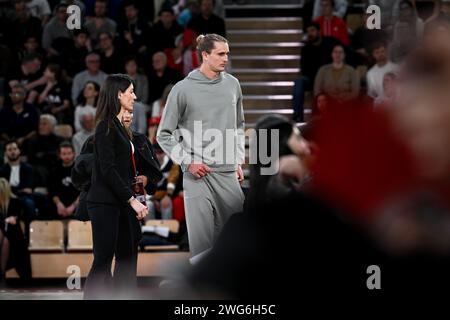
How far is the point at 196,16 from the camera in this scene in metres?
9.97

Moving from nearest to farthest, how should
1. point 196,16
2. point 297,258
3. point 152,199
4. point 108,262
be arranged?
point 297,258, point 108,262, point 152,199, point 196,16

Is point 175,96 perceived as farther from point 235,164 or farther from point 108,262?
point 108,262

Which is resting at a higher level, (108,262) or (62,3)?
(62,3)

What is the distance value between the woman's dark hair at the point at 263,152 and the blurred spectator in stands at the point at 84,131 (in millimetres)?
6976

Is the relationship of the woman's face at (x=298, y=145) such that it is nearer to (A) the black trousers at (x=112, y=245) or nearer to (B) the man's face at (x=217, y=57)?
(A) the black trousers at (x=112, y=245)

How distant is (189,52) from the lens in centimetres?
954

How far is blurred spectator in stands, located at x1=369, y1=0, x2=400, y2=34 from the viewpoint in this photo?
995 cm

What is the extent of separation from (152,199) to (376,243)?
7.01m

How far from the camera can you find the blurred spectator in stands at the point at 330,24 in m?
9.95

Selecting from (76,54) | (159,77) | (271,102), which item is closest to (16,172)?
(159,77)

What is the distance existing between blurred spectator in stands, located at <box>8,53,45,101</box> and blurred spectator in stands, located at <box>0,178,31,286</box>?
2666mm

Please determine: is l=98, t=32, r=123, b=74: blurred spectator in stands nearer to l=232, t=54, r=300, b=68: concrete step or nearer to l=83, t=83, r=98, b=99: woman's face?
l=83, t=83, r=98, b=99: woman's face

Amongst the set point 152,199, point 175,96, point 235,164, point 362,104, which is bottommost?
point 152,199
